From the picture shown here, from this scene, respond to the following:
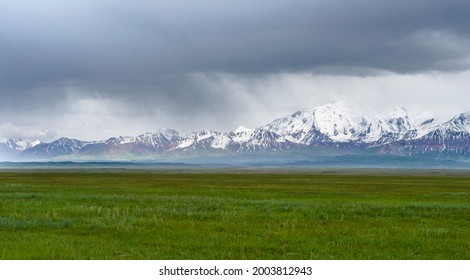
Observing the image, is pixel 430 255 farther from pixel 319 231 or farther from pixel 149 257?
pixel 149 257

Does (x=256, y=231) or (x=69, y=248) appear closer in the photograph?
(x=69, y=248)

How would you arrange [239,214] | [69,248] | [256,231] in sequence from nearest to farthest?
[69,248]
[256,231]
[239,214]

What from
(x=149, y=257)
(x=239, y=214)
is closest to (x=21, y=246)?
(x=149, y=257)

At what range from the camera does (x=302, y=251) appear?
68.5 ft

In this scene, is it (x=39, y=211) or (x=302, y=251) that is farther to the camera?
(x=39, y=211)

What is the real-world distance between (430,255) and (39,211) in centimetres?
2410

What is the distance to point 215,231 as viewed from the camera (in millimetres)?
25750

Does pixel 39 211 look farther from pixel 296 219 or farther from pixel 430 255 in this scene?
pixel 430 255

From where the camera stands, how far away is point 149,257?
19438 millimetres

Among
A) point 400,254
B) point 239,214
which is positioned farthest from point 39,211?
point 400,254

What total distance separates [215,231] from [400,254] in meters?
8.73

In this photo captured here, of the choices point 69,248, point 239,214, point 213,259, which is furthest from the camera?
point 239,214
